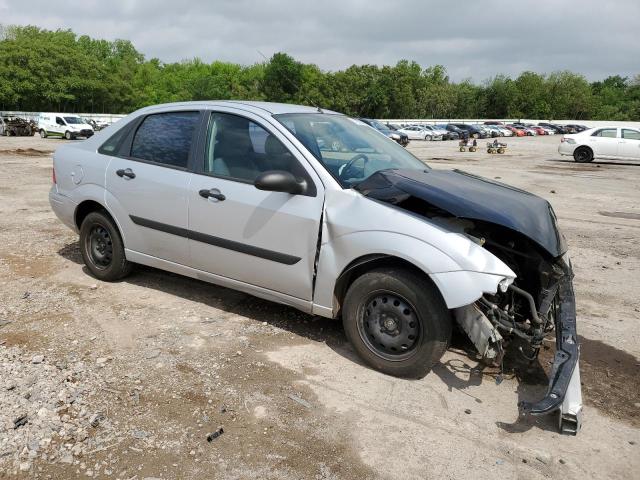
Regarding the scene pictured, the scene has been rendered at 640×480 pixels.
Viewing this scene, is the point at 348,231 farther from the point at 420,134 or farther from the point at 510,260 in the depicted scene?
the point at 420,134

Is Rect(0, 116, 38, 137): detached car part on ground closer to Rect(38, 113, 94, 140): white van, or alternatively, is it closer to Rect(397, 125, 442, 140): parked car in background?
Rect(38, 113, 94, 140): white van

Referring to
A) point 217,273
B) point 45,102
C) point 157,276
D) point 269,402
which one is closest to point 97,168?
point 157,276

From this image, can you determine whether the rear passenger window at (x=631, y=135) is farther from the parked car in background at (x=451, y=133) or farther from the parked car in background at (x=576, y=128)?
the parked car in background at (x=576, y=128)

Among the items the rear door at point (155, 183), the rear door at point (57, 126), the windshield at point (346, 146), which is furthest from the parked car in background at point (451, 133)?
the rear door at point (155, 183)

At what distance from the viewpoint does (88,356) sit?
370 cm

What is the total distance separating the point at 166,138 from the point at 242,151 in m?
0.87

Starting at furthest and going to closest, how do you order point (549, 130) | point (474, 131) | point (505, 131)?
point (549, 130) → point (505, 131) → point (474, 131)

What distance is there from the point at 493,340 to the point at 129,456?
83.9 inches

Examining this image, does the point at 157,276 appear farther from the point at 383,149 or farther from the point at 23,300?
the point at 383,149

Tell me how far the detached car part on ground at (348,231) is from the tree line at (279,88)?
220 feet

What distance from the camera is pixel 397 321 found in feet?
11.3

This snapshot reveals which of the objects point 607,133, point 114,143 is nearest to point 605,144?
point 607,133

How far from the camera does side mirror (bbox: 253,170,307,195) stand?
11.7ft

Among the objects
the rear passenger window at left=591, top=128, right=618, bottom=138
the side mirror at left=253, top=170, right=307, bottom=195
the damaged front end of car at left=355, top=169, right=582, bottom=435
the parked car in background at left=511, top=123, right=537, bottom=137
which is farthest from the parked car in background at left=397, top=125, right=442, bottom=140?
the side mirror at left=253, top=170, right=307, bottom=195
